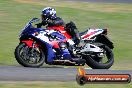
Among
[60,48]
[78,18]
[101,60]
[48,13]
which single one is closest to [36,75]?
[60,48]

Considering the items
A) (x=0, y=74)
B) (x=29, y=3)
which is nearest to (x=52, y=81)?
(x=0, y=74)

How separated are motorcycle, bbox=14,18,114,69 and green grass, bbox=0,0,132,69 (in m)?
1.66

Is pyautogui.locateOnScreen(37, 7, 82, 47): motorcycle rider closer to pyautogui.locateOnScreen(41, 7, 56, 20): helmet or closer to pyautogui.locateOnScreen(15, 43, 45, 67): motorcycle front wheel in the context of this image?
pyautogui.locateOnScreen(41, 7, 56, 20): helmet

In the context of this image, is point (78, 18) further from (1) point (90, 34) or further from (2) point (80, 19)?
(1) point (90, 34)

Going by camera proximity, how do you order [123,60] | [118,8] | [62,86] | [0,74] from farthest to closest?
[118,8], [123,60], [0,74], [62,86]

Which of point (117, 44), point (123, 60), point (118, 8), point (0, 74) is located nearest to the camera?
point (0, 74)

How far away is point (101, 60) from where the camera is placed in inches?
589

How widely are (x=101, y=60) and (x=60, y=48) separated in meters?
1.27

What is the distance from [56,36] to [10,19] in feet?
44.8

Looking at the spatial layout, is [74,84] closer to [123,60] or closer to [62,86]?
[62,86]

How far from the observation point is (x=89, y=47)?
49.1 feet

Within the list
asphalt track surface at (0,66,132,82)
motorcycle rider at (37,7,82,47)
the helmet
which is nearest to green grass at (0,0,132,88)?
motorcycle rider at (37,7,82,47)

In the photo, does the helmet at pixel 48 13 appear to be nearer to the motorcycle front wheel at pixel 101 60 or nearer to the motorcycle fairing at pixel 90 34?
the motorcycle fairing at pixel 90 34

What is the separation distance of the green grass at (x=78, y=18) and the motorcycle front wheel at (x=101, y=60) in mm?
1538
